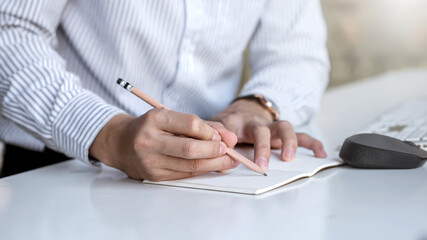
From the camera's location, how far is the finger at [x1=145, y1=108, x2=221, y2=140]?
0.62 m

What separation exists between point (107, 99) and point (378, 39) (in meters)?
2.08

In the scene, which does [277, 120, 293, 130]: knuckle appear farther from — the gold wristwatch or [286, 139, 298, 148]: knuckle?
the gold wristwatch

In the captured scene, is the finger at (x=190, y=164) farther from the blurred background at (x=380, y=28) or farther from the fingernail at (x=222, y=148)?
the blurred background at (x=380, y=28)

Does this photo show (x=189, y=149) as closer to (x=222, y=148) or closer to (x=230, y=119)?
(x=222, y=148)

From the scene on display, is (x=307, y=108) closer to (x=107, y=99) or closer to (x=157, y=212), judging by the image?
(x=107, y=99)

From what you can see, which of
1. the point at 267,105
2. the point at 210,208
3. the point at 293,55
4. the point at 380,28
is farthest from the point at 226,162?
the point at 380,28

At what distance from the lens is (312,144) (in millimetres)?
798

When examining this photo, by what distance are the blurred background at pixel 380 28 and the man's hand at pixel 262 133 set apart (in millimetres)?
1903

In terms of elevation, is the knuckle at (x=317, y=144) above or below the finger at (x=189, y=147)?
below

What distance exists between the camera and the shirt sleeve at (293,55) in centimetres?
110

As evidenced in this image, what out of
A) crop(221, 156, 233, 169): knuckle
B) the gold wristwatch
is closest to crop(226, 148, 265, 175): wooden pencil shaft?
crop(221, 156, 233, 169): knuckle

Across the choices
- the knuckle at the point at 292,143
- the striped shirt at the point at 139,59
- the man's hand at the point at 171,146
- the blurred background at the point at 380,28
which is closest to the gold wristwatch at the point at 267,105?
the striped shirt at the point at 139,59

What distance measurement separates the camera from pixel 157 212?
1.73 ft

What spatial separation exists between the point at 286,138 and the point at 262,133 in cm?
4
